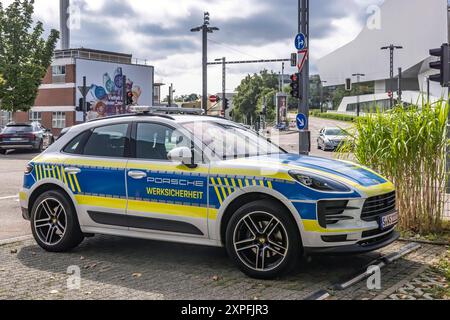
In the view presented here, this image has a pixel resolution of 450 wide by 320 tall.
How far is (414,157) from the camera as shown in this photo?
279 inches

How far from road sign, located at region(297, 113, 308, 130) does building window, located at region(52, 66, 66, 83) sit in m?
45.5

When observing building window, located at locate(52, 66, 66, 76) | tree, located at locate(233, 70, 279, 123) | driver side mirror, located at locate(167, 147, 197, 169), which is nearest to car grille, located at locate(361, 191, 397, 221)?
driver side mirror, located at locate(167, 147, 197, 169)

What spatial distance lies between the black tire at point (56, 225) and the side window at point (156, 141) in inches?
44.6

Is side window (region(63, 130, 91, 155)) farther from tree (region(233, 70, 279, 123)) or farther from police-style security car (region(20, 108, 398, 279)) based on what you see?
tree (region(233, 70, 279, 123))

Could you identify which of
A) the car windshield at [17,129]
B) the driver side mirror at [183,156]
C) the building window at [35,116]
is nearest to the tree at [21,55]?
the car windshield at [17,129]

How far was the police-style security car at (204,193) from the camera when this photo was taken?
16.8ft

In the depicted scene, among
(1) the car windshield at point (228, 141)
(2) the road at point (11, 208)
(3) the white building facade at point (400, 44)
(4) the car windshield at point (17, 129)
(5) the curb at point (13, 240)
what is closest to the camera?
(1) the car windshield at point (228, 141)

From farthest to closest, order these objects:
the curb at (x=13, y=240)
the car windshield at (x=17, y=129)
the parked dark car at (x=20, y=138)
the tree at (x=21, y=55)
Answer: the tree at (x=21, y=55) → the car windshield at (x=17, y=129) → the parked dark car at (x=20, y=138) → the curb at (x=13, y=240)

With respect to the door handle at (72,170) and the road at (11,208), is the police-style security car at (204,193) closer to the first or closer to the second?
the door handle at (72,170)

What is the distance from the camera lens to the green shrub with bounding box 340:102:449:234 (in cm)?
703

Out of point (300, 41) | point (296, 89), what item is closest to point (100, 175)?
point (300, 41)

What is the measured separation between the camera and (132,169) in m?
5.97

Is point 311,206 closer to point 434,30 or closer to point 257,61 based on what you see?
point 257,61

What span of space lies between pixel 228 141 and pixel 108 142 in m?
1.43
